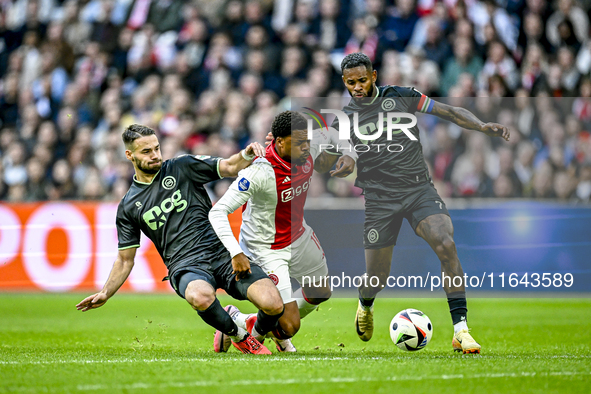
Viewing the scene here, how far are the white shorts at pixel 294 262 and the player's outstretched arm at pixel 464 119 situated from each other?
1.55 meters

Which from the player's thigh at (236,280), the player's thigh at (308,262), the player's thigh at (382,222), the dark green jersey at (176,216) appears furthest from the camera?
the player's thigh at (308,262)

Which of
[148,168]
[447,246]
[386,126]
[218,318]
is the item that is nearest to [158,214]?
[148,168]

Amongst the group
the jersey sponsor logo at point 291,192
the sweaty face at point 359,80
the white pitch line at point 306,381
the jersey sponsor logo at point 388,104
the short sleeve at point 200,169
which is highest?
the sweaty face at point 359,80

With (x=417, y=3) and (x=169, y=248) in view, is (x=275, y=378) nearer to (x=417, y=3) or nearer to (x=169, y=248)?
(x=169, y=248)

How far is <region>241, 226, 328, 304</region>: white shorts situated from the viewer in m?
6.24

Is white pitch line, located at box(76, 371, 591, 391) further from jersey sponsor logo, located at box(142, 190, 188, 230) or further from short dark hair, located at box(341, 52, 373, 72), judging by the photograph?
short dark hair, located at box(341, 52, 373, 72)

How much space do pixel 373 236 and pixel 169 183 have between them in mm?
1825

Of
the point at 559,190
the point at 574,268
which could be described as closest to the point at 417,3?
the point at 559,190

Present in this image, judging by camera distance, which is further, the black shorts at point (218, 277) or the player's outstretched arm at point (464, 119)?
the player's outstretched arm at point (464, 119)

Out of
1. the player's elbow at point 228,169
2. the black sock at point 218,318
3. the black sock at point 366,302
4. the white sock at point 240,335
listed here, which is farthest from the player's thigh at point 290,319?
the player's elbow at point 228,169

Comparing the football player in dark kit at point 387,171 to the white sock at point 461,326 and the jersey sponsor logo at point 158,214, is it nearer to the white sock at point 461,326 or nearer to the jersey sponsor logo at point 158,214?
the white sock at point 461,326

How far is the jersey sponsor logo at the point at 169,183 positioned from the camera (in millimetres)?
6070

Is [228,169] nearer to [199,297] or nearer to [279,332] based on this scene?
[199,297]

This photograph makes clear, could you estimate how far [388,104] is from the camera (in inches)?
250
